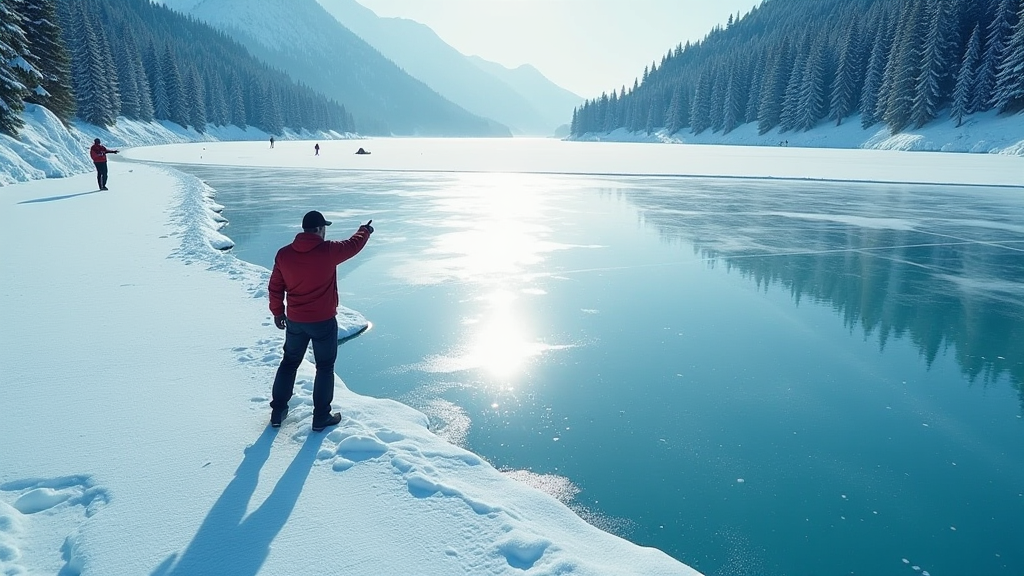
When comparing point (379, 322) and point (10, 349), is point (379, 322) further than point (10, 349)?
Yes

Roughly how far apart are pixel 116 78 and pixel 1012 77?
87.6 metres

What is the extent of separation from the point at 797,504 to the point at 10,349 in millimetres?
7619

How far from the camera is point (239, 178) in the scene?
91.3ft

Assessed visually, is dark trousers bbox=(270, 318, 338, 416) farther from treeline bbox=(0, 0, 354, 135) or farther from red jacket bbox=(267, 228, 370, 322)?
treeline bbox=(0, 0, 354, 135)

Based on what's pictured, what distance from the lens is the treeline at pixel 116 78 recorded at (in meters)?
24.1

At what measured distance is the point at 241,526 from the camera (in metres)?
3.25

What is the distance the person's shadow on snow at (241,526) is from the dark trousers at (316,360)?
1.56ft

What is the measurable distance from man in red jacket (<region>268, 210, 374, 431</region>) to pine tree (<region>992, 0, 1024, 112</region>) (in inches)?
2397

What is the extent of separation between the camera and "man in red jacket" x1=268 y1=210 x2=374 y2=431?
4027 mm

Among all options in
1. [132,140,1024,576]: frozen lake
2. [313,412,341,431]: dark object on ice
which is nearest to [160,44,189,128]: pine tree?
[132,140,1024,576]: frozen lake

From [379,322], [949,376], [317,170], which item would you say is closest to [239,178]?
[317,170]

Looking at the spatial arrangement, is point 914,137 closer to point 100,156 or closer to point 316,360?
point 100,156

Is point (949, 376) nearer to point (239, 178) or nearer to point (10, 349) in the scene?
point (10, 349)

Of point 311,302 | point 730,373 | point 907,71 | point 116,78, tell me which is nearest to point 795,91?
point 907,71
